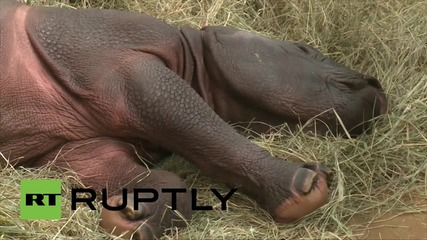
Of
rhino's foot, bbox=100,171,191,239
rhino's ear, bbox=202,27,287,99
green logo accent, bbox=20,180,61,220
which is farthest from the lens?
rhino's ear, bbox=202,27,287,99

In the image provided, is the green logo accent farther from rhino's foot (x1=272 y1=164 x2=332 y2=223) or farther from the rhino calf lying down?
rhino's foot (x1=272 y1=164 x2=332 y2=223)

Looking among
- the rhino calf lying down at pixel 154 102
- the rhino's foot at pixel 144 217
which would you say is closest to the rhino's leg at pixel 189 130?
the rhino calf lying down at pixel 154 102

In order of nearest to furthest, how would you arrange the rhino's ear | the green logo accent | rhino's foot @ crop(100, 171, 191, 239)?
rhino's foot @ crop(100, 171, 191, 239)
the green logo accent
the rhino's ear

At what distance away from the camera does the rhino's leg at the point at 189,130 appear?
2225mm

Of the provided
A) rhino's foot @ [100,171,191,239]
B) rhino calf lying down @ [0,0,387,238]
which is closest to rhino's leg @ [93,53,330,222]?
rhino calf lying down @ [0,0,387,238]

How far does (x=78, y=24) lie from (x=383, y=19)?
4.26ft

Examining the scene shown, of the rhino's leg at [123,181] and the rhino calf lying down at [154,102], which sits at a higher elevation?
the rhino calf lying down at [154,102]

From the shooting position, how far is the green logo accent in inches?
85.5

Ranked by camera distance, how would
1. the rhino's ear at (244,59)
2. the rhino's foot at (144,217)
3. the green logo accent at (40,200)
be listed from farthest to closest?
1. the rhino's ear at (244,59)
2. the green logo accent at (40,200)
3. the rhino's foot at (144,217)

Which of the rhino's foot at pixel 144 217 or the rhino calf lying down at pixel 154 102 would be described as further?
the rhino calf lying down at pixel 154 102

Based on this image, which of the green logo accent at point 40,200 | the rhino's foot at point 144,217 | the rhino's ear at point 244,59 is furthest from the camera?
the rhino's ear at point 244,59

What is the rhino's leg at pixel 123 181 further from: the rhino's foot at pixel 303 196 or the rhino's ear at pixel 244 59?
the rhino's ear at pixel 244 59

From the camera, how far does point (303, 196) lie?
2.12m

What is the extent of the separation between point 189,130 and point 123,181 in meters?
0.26
